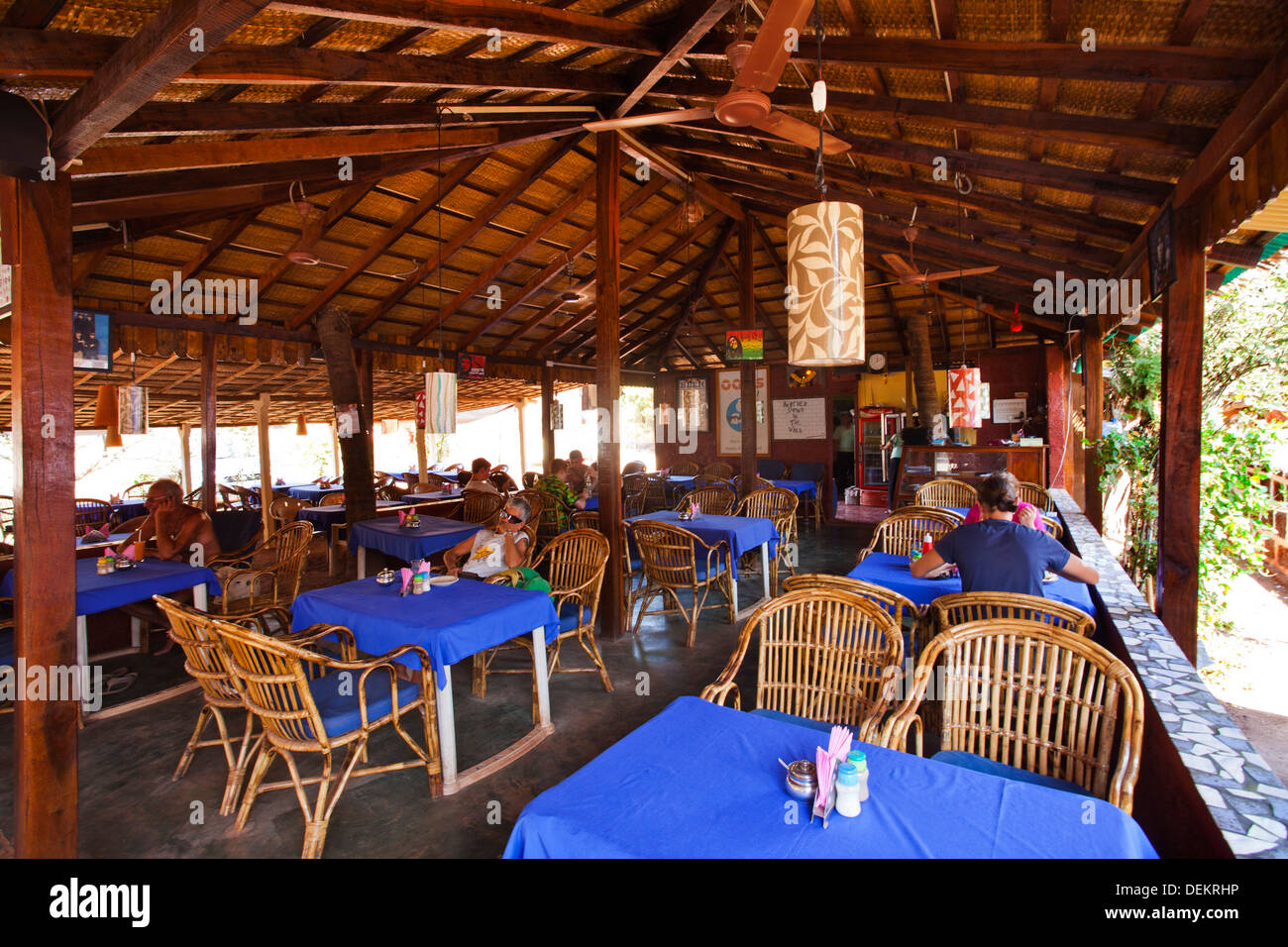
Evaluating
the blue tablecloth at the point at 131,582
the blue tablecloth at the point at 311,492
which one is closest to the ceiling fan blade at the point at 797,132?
the blue tablecloth at the point at 131,582

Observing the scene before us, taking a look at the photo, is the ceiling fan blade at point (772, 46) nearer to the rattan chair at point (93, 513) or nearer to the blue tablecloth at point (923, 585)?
the blue tablecloth at point (923, 585)

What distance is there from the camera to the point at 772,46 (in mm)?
2467

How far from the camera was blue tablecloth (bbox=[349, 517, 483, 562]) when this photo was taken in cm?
612

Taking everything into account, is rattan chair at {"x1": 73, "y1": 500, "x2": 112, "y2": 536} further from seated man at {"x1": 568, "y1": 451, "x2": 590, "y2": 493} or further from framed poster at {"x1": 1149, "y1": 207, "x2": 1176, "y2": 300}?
framed poster at {"x1": 1149, "y1": 207, "x2": 1176, "y2": 300}

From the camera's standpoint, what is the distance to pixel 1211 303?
19.9 ft

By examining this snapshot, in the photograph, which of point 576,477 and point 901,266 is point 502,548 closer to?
point 576,477

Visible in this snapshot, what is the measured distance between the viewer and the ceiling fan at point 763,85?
2.29 meters

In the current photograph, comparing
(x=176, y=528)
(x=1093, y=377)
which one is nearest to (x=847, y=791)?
(x=176, y=528)

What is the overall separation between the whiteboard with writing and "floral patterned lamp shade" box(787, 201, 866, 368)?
36.7 ft

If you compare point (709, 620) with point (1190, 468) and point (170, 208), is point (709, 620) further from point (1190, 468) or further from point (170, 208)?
point (170, 208)

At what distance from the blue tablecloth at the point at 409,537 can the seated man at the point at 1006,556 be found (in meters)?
4.30
